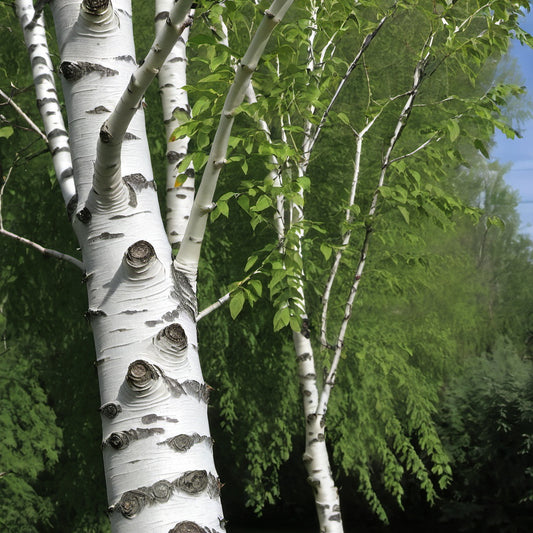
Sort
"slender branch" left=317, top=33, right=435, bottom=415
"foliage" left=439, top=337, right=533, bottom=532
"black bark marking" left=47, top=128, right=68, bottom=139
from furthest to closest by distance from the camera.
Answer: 1. "foliage" left=439, top=337, right=533, bottom=532
2. "slender branch" left=317, top=33, right=435, bottom=415
3. "black bark marking" left=47, top=128, right=68, bottom=139

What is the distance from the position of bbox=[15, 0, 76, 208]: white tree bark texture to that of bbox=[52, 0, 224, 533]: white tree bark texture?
247 mm

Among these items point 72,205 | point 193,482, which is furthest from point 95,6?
point 193,482

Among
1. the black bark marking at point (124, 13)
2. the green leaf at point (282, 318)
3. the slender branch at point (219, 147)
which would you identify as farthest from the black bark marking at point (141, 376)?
the green leaf at point (282, 318)

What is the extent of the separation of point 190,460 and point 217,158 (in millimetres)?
780

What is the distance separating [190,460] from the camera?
5.80ft

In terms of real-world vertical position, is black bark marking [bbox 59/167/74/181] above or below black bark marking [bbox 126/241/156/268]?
above

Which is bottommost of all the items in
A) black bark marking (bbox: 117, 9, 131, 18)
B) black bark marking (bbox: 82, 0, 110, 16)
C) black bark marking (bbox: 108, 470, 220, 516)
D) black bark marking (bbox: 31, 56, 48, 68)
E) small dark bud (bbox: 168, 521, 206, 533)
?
small dark bud (bbox: 168, 521, 206, 533)

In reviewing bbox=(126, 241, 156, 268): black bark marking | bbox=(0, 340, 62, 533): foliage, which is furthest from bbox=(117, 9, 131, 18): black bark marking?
bbox=(0, 340, 62, 533): foliage

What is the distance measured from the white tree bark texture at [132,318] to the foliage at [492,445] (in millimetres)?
11253

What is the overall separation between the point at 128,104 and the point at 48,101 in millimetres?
1353

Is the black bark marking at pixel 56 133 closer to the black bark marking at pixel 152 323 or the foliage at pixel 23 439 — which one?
the black bark marking at pixel 152 323

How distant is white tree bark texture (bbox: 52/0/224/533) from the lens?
1.74m

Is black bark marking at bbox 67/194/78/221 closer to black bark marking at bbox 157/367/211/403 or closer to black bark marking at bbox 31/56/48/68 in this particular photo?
black bark marking at bbox 157/367/211/403

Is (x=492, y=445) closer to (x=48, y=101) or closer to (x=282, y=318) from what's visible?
(x=282, y=318)
